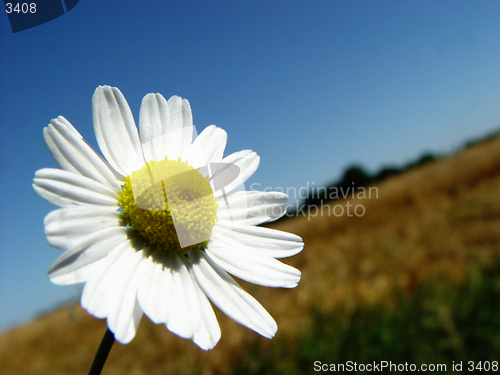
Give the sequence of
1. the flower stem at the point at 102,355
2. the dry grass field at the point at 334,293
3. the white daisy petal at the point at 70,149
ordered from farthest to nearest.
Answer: the dry grass field at the point at 334,293, the white daisy petal at the point at 70,149, the flower stem at the point at 102,355

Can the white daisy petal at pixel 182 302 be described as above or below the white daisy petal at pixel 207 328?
above

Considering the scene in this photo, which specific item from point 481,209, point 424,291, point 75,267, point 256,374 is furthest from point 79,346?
point 481,209

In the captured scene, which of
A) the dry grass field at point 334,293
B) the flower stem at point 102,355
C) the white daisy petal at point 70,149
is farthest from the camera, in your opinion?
the dry grass field at point 334,293

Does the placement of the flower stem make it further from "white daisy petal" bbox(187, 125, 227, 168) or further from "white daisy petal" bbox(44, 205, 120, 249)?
"white daisy petal" bbox(187, 125, 227, 168)

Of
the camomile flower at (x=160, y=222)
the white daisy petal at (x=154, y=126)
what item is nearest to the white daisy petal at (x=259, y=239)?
the camomile flower at (x=160, y=222)

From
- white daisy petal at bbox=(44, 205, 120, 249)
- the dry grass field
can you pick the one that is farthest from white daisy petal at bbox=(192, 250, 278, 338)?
the dry grass field

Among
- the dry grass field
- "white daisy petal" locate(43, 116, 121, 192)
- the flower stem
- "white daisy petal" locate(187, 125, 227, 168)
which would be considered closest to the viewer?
the flower stem

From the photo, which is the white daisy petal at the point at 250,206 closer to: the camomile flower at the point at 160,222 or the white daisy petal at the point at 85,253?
the camomile flower at the point at 160,222
